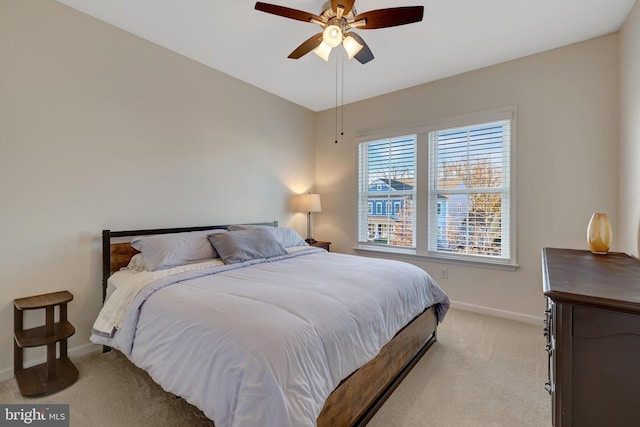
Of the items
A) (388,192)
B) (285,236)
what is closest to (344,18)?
(285,236)

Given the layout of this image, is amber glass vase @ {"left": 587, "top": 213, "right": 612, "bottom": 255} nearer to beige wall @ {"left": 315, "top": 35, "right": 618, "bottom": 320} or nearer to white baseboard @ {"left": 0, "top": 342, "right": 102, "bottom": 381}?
beige wall @ {"left": 315, "top": 35, "right": 618, "bottom": 320}

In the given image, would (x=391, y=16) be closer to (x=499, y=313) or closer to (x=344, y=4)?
(x=344, y=4)

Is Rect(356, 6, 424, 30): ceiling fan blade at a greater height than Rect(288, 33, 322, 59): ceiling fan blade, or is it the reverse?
Rect(288, 33, 322, 59): ceiling fan blade

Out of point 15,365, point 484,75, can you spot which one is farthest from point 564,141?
point 15,365

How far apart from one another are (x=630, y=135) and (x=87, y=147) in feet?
14.4

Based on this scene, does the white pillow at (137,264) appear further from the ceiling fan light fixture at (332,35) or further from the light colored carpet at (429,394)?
the ceiling fan light fixture at (332,35)

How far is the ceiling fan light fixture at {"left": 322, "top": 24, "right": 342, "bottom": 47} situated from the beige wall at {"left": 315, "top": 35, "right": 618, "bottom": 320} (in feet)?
6.59

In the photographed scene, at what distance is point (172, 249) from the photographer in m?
2.40

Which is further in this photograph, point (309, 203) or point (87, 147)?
point (309, 203)

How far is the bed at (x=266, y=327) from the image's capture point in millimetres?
1149

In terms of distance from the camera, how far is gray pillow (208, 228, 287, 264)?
256cm

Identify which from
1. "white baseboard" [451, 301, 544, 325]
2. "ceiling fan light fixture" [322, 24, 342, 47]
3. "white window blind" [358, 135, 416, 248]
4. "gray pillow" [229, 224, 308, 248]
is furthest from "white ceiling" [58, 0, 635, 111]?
"white baseboard" [451, 301, 544, 325]

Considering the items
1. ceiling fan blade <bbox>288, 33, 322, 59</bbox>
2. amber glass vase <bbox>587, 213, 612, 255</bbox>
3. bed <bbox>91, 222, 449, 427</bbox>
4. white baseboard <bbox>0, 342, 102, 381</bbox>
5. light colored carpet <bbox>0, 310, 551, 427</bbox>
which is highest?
ceiling fan blade <bbox>288, 33, 322, 59</bbox>

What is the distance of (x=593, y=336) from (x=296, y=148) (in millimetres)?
3904
